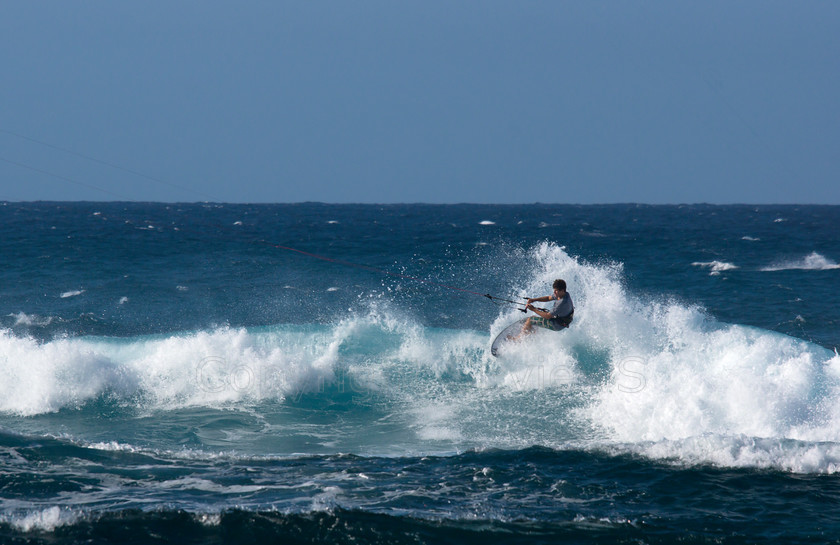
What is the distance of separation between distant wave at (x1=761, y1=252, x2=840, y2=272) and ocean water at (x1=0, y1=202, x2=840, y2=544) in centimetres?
295

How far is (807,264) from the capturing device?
31578 mm

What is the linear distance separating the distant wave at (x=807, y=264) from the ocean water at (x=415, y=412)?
9.66 feet

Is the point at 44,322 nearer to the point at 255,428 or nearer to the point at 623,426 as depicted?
the point at 255,428

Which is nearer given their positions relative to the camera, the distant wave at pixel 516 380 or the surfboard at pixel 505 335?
the distant wave at pixel 516 380

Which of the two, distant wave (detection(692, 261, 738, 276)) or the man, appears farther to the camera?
distant wave (detection(692, 261, 738, 276))

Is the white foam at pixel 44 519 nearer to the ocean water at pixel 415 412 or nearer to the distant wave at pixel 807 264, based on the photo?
the ocean water at pixel 415 412

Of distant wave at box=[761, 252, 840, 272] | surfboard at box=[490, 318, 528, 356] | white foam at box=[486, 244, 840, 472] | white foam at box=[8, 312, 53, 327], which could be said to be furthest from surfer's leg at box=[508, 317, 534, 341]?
distant wave at box=[761, 252, 840, 272]

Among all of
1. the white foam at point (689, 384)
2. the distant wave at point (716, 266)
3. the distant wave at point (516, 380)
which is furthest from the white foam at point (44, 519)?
the distant wave at point (716, 266)

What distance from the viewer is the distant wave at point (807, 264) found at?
30297mm

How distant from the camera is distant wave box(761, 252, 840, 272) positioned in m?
30.3

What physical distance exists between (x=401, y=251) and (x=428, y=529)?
29144 millimetres

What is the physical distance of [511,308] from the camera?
19.3 metres

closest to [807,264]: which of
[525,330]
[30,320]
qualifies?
[525,330]

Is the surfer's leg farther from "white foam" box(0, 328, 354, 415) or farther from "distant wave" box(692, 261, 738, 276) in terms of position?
"distant wave" box(692, 261, 738, 276)
